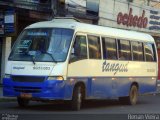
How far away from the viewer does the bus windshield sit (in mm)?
18547

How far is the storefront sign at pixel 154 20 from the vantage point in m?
41.9

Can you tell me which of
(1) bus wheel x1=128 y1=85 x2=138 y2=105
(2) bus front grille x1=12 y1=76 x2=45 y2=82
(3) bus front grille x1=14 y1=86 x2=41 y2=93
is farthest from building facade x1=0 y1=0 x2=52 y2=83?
(3) bus front grille x1=14 y1=86 x2=41 y2=93

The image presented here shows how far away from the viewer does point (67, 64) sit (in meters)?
18.5

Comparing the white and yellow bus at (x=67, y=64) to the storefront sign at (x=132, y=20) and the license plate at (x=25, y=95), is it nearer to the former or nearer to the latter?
the license plate at (x=25, y=95)

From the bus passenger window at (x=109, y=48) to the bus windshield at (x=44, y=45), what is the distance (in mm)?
2245

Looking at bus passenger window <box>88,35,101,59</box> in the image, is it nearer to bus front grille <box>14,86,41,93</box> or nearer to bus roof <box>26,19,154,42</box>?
bus roof <box>26,19,154,42</box>

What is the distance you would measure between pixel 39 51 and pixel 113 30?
14.3 ft

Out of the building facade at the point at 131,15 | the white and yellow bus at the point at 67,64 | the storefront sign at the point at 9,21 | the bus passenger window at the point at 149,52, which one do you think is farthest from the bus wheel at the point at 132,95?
the building facade at the point at 131,15

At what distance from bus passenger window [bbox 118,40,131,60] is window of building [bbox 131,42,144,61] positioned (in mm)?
447

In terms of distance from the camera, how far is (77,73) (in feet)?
62.6

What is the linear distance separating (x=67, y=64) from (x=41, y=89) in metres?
1.20

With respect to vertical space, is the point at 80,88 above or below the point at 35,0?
below

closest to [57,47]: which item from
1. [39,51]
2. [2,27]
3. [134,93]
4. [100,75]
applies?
[39,51]

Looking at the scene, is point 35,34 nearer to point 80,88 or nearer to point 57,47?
point 57,47
